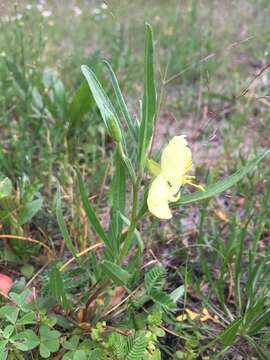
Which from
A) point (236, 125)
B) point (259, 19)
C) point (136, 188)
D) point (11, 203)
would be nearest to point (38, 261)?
point (11, 203)

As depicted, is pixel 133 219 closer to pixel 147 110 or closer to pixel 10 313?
pixel 147 110

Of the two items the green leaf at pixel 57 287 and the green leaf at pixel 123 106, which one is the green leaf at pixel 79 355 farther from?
the green leaf at pixel 123 106

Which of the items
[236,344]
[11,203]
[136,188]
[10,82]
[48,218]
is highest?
[136,188]

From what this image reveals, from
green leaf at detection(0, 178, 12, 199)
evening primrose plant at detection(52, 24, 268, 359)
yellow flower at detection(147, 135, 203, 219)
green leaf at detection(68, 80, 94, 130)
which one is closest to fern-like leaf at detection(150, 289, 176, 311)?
evening primrose plant at detection(52, 24, 268, 359)

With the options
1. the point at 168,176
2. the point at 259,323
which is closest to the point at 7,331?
the point at 168,176

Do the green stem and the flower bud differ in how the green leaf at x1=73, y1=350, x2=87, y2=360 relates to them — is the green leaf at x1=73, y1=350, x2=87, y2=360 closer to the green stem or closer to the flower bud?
the green stem

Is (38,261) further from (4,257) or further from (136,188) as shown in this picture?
(136,188)

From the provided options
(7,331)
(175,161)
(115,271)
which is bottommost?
(7,331)
